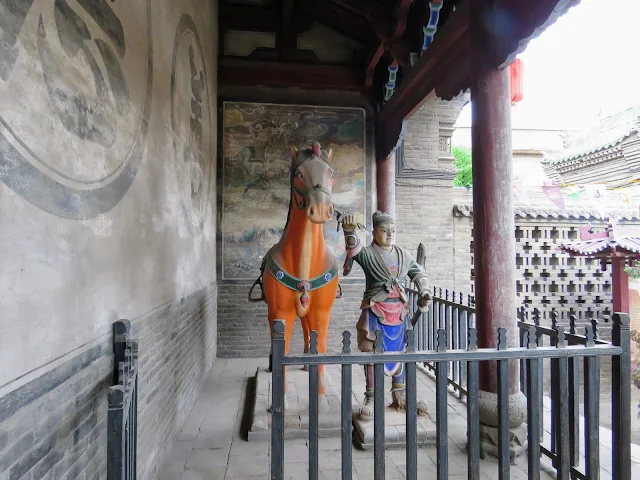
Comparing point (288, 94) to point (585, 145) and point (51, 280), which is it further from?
point (585, 145)

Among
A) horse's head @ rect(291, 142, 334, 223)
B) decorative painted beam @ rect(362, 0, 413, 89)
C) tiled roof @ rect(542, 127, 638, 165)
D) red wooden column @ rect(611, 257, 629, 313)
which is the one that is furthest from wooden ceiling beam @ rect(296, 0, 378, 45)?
tiled roof @ rect(542, 127, 638, 165)

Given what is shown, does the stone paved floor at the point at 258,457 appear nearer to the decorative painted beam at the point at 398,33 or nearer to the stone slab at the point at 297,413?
the stone slab at the point at 297,413

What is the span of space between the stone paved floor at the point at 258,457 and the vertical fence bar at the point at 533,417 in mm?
704

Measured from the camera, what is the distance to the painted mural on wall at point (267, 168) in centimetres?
584

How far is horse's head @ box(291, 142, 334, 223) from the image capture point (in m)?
2.67

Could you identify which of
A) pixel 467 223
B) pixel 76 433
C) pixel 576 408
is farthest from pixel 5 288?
pixel 467 223

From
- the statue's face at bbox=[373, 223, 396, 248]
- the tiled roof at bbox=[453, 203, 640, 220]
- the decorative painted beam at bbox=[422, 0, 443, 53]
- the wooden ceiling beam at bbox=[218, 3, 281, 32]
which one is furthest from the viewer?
the tiled roof at bbox=[453, 203, 640, 220]

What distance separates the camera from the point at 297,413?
3205 mm

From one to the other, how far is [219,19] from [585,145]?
36.3 ft

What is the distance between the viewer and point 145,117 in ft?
7.91

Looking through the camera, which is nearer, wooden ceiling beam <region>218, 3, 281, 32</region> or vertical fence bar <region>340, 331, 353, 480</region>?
vertical fence bar <region>340, 331, 353, 480</region>

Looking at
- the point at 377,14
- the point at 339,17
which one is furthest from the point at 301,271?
the point at 339,17

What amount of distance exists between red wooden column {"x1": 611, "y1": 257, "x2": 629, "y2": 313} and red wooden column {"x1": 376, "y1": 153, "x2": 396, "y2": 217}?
460 cm

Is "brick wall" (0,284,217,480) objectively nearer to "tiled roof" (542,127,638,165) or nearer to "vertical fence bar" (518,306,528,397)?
"vertical fence bar" (518,306,528,397)
